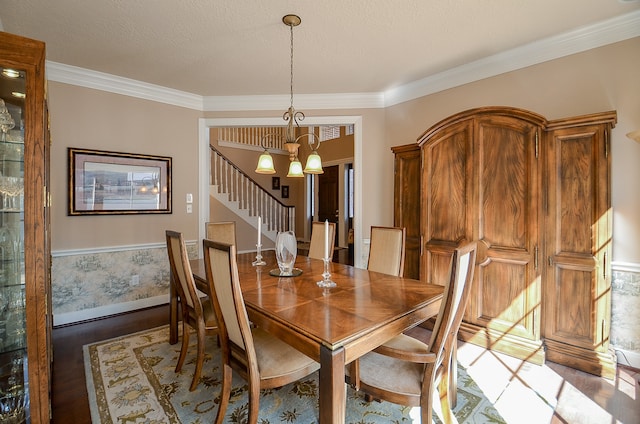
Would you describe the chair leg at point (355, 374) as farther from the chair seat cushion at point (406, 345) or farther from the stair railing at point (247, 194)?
the stair railing at point (247, 194)

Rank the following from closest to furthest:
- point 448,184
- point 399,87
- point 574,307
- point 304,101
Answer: point 574,307, point 448,184, point 399,87, point 304,101

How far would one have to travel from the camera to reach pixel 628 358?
2262 millimetres

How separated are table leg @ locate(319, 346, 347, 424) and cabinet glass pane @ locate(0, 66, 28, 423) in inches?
57.2

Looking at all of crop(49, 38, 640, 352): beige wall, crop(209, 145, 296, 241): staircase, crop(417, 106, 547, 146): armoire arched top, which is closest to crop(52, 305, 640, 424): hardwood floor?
crop(49, 38, 640, 352): beige wall

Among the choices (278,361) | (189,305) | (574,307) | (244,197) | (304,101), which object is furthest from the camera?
(244,197)

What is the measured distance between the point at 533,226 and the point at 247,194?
5338 mm

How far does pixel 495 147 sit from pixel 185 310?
2805mm

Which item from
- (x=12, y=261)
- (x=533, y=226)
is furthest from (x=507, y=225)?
(x=12, y=261)

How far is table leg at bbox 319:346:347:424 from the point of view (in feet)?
3.76

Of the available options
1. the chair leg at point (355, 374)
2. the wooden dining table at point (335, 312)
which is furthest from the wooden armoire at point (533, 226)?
the chair leg at point (355, 374)

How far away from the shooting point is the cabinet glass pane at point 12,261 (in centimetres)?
→ 145

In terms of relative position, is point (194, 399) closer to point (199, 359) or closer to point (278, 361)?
point (199, 359)

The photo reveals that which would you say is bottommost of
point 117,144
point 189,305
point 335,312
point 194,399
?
point 194,399

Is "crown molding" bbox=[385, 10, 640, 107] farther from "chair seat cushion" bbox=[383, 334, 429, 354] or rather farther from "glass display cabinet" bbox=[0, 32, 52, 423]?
"glass display cabinet" bbox=[0, 32, 52, 423]
